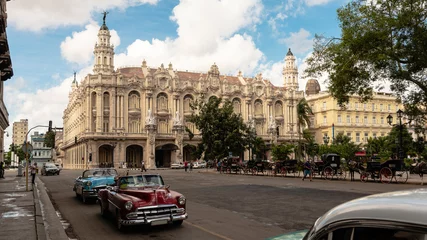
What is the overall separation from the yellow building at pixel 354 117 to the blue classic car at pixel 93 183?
233 ft

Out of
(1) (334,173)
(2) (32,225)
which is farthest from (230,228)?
(1) (334,173)

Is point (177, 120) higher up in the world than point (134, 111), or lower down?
lower down

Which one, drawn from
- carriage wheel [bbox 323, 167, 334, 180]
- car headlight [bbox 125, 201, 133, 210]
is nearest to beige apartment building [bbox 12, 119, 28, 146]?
carriage wheel [bbox 323, 167, 334, 180]

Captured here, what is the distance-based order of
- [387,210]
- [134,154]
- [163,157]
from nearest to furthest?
[387,210], [134,154], [163,157]

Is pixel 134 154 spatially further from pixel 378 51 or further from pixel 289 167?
pixel 378 51

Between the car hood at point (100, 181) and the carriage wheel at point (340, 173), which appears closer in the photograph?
the car hood at point (100, 181)

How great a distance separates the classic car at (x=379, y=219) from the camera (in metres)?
2.03

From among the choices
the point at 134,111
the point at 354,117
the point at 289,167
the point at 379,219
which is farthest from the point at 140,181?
the point at 354,117

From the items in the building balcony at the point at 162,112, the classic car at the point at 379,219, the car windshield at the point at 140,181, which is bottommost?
→ the car windshield at the point at 140,181

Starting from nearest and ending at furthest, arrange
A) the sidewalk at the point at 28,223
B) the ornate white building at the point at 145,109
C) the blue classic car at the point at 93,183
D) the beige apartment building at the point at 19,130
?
the sidewalk at the point at 28,223 < the blue classic car at the point at 93,183 < the ornate white building at the point at 145,109 < the beige apartment building at the point at 19,130

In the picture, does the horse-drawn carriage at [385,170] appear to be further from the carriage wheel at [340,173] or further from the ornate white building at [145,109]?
the ornate white building at [145,109]

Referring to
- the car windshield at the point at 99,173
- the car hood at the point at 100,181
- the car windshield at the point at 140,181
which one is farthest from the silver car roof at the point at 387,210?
the car windshield at the point at 99,173

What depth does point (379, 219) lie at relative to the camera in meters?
2.21

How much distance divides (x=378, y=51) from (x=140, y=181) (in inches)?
624
